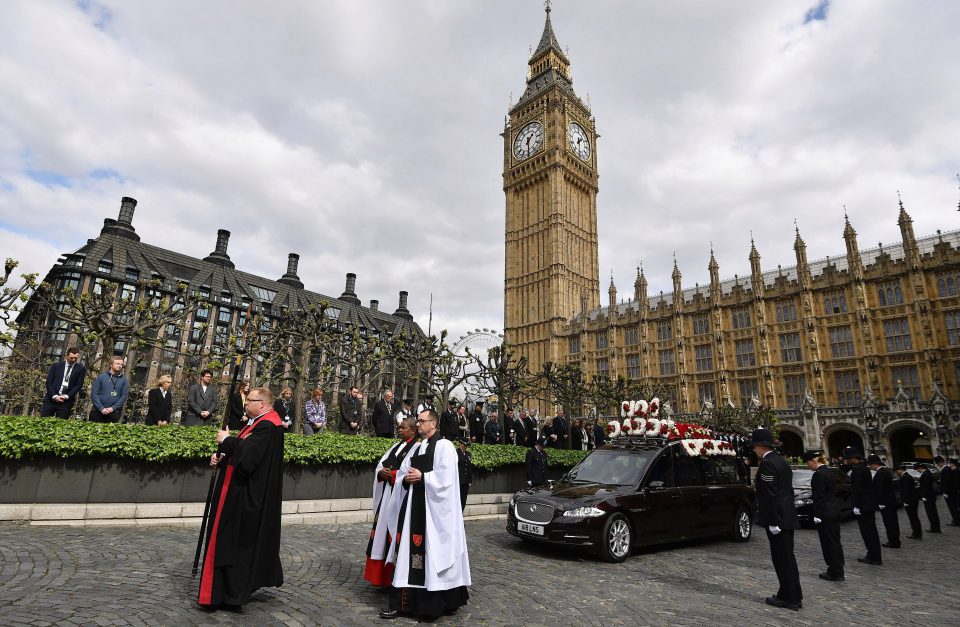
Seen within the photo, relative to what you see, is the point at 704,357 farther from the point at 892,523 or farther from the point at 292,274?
the point at 292,274

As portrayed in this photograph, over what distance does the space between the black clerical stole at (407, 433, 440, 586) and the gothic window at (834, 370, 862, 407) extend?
4151cm

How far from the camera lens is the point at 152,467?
8211mm

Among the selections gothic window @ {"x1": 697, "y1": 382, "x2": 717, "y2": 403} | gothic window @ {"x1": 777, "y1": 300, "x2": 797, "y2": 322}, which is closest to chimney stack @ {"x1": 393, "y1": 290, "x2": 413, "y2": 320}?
gothic window @ {"x1": 697, "y1": 382, "x2": 717, "y2": 403}

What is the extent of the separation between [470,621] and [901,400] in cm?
4017

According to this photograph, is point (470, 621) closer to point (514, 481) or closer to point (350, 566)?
point (350, 566)

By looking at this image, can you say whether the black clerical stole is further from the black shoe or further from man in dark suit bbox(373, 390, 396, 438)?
man in dark suit bbox(373, 390, 396, 438)

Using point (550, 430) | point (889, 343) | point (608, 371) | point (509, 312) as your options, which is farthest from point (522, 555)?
point (509, 312)

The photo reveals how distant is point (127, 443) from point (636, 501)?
8593 millimetres

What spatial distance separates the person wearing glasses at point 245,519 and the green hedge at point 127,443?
14.0ft

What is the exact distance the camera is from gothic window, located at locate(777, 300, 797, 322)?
39781 mm

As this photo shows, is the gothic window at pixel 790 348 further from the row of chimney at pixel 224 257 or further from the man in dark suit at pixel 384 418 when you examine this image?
the row of chimney at pixel 224 257

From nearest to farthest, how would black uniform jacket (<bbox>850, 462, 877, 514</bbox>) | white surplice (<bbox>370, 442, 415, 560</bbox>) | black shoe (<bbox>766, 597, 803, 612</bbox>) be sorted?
1. white surplice (<bbox>370, 442, 415, 560</bbox>)
2. black shoe (<bbox>766, 597, 803, 612</bbox>)
3. black uniform jacket (<bbox>850, 462, 877, 514</bbox>)

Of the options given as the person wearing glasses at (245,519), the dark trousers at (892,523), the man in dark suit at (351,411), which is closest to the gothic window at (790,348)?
the dark trousers at (892,523)

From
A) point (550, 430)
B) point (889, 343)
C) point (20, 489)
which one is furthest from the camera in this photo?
point (889, 343)
